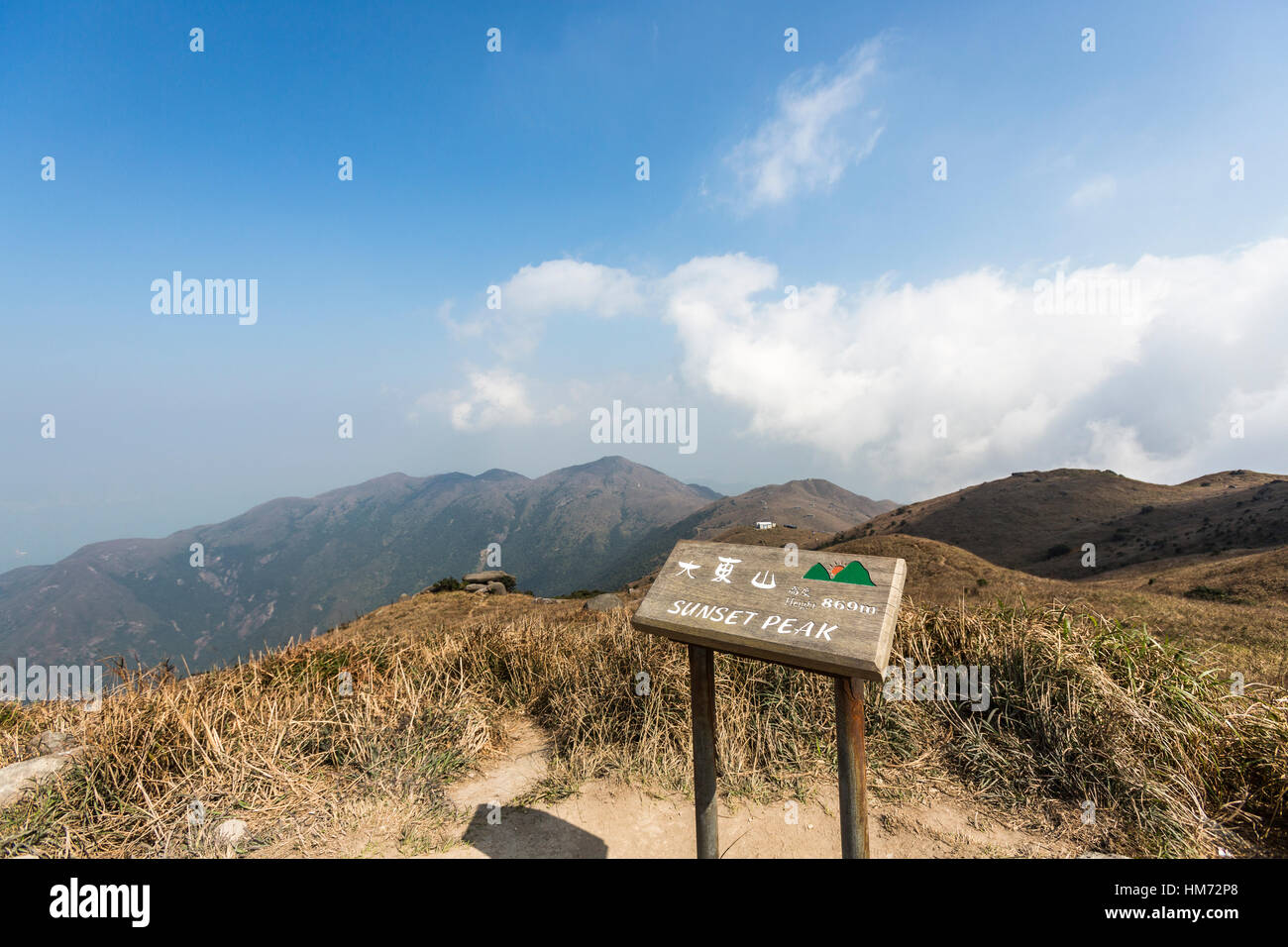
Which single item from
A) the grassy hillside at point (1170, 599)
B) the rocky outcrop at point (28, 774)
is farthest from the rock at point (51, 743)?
the grassy hillside at point (1170, 599)

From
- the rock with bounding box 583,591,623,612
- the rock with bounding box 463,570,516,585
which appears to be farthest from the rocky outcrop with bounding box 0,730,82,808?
the rock with bounding box 463,570,516,585

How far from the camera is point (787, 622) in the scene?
8.87 feet

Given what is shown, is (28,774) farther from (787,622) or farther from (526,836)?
(787,622)

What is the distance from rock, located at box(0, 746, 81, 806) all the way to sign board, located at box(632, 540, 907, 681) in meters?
5.06

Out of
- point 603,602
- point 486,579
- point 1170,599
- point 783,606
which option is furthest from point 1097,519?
point 783,606

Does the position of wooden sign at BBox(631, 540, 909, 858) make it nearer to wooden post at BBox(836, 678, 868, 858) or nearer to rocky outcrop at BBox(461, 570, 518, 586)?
wooden post at BBox(836, 678, 868, 858)

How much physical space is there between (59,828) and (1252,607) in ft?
85.0

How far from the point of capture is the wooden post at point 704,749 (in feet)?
10.6

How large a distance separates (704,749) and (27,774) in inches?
214

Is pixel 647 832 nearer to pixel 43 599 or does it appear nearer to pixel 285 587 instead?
pixel 285 587

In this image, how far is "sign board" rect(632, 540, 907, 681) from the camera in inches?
96.7

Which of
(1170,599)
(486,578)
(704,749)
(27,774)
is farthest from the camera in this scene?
(486,578)

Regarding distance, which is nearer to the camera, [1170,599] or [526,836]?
[526,836]
